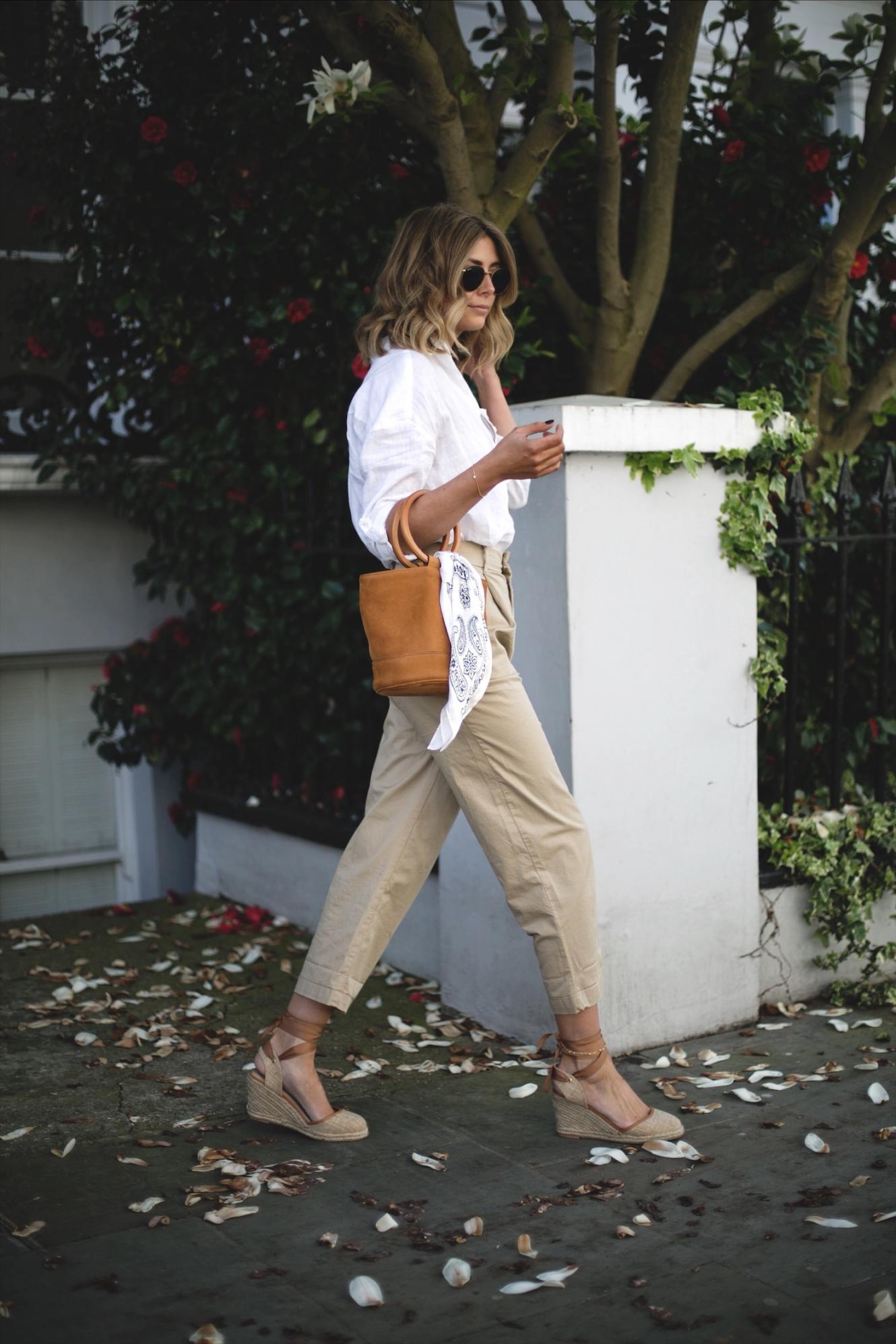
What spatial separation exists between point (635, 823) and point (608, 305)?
6.17ft

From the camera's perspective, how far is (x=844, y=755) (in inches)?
186

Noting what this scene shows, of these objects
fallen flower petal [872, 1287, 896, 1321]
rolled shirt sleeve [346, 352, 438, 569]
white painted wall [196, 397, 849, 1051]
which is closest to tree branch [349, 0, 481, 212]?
white painted wall [196, 397, 849, 1051]

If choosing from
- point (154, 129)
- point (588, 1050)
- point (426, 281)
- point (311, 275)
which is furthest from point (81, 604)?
point (588, 1050)

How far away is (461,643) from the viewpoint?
2926 millimetres

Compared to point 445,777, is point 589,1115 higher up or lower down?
lower down

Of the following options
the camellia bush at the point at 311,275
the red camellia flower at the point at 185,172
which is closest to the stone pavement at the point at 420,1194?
the camellia bush at the point at 311,275

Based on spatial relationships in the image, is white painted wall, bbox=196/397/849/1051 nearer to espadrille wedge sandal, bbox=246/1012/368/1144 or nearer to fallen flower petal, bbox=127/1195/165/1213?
espadrille wedge sandal, bbox=246/1012/368/1144

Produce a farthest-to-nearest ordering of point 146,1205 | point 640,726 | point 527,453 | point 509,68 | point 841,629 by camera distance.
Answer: point 509,68
point 841,629
point 640,726
point 146,1205
point 527,453

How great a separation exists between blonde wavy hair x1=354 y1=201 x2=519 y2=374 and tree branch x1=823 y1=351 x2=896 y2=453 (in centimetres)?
210

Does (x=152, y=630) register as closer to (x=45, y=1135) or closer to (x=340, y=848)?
(x=340, y=848)

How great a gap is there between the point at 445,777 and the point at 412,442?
29.3 inches

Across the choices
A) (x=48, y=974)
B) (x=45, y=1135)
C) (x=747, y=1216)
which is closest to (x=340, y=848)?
(x=48, y=974)

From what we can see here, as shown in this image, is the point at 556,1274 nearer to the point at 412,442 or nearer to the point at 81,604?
the point at 412,442

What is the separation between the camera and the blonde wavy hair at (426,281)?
10.2 ft
